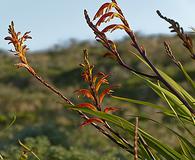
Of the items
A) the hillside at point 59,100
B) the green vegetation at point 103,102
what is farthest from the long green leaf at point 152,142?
the hillside at point 59,100

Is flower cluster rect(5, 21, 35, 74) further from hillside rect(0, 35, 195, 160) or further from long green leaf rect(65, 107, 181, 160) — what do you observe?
hillside rect(0, 35, 195, 160)

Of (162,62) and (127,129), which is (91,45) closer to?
(162,62)

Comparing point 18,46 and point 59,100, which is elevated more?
point 18,46

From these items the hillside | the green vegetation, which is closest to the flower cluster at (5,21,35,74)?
the green vegetation

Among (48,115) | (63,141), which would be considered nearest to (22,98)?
(48,115)

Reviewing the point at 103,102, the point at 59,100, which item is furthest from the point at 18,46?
the point at 59,100

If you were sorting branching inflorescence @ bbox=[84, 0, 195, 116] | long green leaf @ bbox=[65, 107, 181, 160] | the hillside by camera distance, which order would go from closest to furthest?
branching inflorescence @ bbox=[84, 0, 195, 116], long green leaf @ bbox=[65, 107, 181, 160], the hillside

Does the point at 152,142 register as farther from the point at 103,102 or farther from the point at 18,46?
the point at 103,102

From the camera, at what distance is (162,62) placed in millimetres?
36125

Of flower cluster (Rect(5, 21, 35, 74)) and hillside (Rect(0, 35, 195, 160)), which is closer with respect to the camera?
flower cluster (Rect(5, 21, 35, 74))

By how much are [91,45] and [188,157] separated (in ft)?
157

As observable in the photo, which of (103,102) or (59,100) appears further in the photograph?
(59,100)

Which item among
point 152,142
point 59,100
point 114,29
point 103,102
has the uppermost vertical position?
point 114,29

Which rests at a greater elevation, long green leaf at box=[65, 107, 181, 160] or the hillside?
long green leaf at box=[65, 107, 181, 160]
